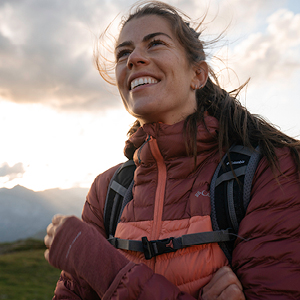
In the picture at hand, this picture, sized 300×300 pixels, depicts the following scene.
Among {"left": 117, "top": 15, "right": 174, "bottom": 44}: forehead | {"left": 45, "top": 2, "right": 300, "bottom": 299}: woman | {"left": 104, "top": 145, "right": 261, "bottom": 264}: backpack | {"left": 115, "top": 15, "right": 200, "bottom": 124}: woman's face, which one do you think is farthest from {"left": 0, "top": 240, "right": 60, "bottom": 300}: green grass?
{"left": 117, "top": 15, "right": 174, "bottom": 44}: forehead

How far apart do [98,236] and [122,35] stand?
2.46 metres

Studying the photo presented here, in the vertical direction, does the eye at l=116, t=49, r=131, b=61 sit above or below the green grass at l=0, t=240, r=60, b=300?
above

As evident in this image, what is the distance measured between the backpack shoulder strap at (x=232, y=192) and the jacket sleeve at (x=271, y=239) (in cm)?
7

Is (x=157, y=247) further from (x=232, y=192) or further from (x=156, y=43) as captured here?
(x=156, y=43)

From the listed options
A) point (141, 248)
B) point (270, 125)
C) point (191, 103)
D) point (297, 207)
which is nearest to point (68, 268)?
point (141, 248)

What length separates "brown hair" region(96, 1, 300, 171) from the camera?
8.09ft

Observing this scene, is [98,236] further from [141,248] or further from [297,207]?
[297,207]

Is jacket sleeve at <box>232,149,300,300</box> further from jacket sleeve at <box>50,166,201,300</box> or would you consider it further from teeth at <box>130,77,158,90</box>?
teeth at <box>130,77,158,90</box>

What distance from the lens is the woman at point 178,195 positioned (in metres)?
1.85

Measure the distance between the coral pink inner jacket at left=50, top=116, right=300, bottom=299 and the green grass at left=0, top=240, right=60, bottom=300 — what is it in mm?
19084

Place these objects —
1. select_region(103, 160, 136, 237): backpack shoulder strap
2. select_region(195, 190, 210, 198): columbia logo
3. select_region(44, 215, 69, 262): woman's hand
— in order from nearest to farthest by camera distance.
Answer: select_region(44, 215, 69, 262): woman's hand < select_region(195, 190, 210, 198): columbia logo < select_region(103, 160, 136, 237): backpack shoulder strap

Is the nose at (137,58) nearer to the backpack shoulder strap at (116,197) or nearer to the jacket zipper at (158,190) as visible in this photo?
the jacket zipper at (158,190)

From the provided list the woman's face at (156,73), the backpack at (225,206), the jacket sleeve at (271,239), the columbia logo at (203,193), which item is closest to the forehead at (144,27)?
the woman's face at (156,73)

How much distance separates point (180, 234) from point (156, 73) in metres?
1.74
